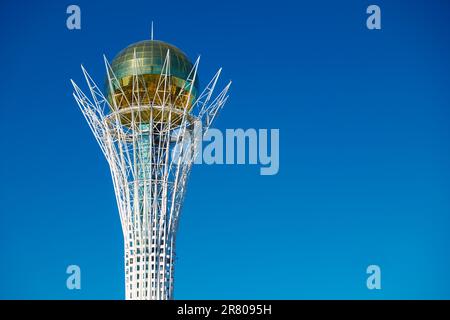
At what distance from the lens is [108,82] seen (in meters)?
78.9

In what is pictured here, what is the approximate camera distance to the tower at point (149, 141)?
247ft

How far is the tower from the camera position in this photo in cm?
7538

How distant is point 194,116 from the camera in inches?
3113

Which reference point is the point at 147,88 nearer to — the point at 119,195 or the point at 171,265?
the point at 119,195

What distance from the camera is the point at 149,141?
77500 mm
